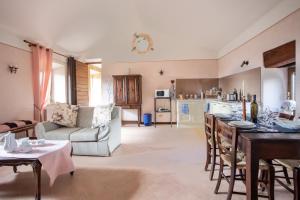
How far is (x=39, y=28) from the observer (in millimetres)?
4590

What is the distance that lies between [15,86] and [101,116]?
211 centimetres

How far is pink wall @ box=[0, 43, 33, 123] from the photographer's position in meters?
4.11

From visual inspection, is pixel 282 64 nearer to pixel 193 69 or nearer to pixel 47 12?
pixel 193 69

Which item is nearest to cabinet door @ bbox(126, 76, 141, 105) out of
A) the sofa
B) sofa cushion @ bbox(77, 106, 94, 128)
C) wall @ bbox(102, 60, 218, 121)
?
wall @ bbox(102, 60, 218, 121)

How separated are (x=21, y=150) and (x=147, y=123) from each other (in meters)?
4.81

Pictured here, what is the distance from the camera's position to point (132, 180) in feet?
8.58

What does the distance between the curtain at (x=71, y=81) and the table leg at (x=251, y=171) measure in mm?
5910

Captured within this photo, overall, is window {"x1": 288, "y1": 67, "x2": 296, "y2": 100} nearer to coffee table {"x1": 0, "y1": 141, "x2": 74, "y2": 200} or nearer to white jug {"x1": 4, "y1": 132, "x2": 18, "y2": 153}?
coffee table {"x1": 0, "y1": 141, "x2": 74, "y2": 200}

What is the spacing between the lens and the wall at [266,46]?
2.82m

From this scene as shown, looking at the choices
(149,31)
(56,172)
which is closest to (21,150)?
(56,172)

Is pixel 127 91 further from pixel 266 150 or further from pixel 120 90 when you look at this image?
pixel 266 150

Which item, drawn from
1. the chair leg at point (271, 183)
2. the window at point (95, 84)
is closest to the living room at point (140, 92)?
the chair leg at point (271, 183)

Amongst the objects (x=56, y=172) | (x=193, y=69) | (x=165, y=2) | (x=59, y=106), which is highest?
(x=165, y=2)

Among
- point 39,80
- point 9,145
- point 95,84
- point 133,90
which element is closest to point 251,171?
point 9,145
